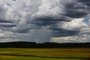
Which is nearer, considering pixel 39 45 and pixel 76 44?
pixel 76 44

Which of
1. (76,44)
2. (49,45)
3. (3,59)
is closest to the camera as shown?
(3,59)

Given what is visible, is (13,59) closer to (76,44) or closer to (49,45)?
(76,44)

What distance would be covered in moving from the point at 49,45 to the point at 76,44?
56.4 feet

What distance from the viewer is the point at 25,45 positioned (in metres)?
159

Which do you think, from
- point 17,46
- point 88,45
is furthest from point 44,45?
point 88,45

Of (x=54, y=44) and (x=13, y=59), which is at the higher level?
(x=54, y=44)

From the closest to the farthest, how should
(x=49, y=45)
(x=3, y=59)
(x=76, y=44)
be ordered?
1. (x=3, y=59)
2. (x=76, y=44)
3. (x=49, y=45)

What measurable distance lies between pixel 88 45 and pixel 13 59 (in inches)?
2564

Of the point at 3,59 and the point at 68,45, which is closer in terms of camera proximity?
the point at 3,59

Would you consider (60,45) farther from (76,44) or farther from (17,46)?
(17,46)

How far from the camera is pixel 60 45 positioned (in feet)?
488

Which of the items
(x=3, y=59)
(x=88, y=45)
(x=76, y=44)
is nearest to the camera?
(x=3, y=59)

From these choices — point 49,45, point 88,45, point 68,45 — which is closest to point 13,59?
point 88,45

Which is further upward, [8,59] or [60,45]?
[60,45]
